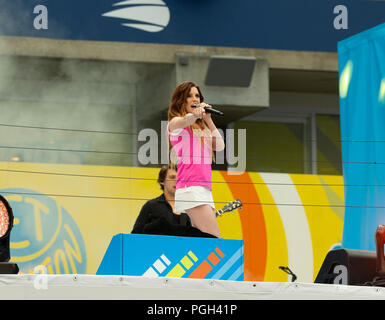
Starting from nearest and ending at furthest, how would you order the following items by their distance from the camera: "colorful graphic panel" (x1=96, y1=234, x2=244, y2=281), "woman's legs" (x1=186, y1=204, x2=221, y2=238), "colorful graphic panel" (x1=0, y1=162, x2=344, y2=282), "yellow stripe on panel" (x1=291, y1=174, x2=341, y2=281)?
"colorful graphic panel" (x1=96, y1=234, x2=244, y2=281), "woman's legs" (x1=186, y1=204, x2=221, y2=238), "colorful graphic panel" (x1=0, y1=162, x2=344, y2=282), "yellow stripe on panel" (x1=291, y1=174, x2=341, y2=281)

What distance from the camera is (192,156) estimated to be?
385 centimetres

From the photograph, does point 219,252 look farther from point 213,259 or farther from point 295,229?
point 295,229

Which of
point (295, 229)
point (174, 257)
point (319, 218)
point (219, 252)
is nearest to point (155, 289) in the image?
point (174, 257)

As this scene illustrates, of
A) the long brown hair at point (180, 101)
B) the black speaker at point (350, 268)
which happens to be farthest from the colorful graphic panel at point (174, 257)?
the long brown hair at point (180, 101)

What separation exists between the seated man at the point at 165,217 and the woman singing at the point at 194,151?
0.34ft

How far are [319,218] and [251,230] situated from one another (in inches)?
21.7

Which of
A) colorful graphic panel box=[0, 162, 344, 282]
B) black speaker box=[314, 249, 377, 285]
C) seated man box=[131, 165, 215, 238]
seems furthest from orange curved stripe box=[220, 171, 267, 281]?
black speaker box=[314, 249, 377, 285]

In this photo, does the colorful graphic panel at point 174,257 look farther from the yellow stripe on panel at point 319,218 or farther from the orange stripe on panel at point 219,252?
the yellow stripe on panel at point 319,218

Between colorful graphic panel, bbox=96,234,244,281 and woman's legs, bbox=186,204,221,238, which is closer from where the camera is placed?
colorful graphic panel, bbox=96,234,244,281

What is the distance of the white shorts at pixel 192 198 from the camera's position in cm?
385

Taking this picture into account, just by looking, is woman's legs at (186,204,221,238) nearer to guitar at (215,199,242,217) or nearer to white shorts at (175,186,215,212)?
white shorts at (175,186,215,212)

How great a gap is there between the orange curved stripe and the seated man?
887mm

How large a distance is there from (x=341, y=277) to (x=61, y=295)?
49.4 inches

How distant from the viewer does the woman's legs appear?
3840 millimetres
